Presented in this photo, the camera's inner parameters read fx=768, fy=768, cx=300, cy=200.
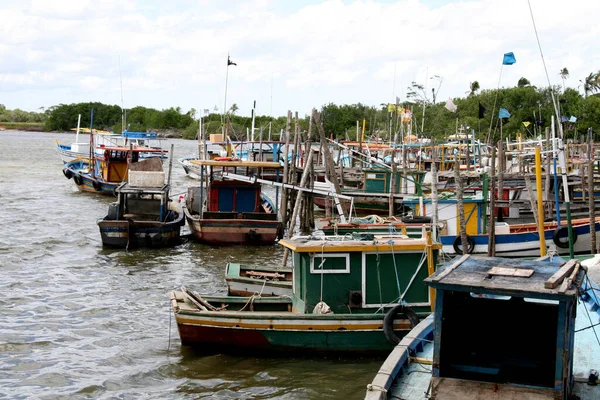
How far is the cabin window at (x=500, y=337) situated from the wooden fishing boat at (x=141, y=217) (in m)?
16.0

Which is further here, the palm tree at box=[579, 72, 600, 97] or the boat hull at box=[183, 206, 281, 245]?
the palm tree at box=[579, 72, 600, 97]

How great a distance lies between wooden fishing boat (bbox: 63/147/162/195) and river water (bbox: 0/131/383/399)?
13.2m

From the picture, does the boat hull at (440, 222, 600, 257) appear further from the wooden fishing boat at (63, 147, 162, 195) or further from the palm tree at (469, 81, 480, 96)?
the palm tree at (469, 81, 480, 96)

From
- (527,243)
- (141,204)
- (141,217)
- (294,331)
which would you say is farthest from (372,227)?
(141,204)

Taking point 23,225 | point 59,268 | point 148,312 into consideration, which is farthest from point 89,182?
point 148,312

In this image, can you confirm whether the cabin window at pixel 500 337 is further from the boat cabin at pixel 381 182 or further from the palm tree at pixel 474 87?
the palm tree at pixel 474 87

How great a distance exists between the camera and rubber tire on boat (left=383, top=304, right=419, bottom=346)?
39.2 ft

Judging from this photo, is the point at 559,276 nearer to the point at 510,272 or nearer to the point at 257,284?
the point at 510,272

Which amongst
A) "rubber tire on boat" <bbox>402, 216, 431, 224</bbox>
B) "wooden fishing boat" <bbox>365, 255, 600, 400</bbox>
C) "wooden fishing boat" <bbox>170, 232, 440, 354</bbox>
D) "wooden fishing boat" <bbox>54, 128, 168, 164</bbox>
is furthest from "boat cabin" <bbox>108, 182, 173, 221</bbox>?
"wooden fishing boat" <bbox>54, 128, 168, 164</bbox>

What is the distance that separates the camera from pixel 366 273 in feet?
41.2

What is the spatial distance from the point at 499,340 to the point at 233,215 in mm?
16616

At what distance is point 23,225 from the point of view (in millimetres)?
29156

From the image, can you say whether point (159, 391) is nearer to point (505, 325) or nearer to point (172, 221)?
point (505, 325)

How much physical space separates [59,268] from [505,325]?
15083 millimetres
